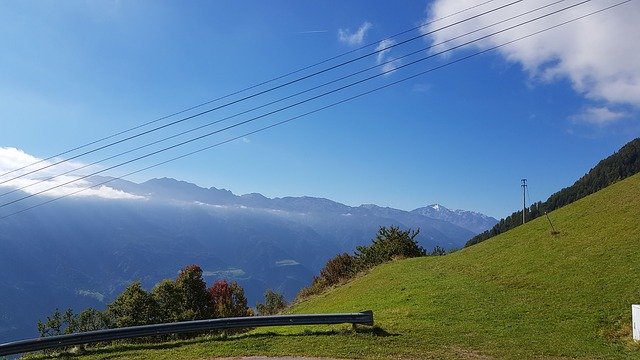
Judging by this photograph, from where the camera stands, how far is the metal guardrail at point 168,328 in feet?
61.1

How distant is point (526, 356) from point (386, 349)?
5.55 metres

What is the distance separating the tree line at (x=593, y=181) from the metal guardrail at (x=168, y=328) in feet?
524

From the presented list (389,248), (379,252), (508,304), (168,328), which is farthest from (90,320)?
(508,304)

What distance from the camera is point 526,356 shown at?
18.3m

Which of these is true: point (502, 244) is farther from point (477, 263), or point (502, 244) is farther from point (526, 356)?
point (526, 356)

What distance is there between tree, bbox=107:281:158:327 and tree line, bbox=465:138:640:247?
403 feet

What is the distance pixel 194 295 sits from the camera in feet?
324

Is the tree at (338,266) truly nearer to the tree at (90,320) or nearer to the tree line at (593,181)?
the tree at (90,320)

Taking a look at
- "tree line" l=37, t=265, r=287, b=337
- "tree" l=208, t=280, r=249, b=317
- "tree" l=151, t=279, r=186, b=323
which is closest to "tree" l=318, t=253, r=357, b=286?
"tree line" l=37, t=265, r=287, b=337

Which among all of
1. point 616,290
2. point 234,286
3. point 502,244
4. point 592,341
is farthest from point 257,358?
point 234,286

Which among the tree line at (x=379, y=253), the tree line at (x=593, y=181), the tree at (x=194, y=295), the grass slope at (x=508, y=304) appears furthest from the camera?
the tree line at (x=593, y=181)

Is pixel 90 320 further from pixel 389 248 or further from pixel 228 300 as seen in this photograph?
pixel 389 248

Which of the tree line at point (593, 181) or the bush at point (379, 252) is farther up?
the tree line at point (593, 181)

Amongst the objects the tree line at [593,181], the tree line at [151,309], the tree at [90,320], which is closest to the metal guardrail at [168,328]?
the tree line at [151,309]
